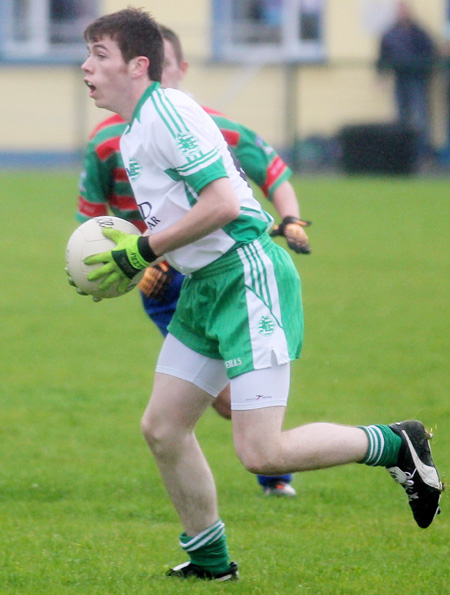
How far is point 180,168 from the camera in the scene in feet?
13.3

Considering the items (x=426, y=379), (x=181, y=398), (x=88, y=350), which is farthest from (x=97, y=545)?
(x=88, y=350)

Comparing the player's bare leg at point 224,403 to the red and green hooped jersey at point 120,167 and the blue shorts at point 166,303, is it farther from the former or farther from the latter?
the red and green hooped jersey at point 120,167

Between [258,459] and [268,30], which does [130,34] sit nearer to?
[258,459]

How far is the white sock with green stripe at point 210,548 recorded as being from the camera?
4.45m

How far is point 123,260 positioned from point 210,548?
117 cm

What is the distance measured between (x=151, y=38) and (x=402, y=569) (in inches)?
88.5

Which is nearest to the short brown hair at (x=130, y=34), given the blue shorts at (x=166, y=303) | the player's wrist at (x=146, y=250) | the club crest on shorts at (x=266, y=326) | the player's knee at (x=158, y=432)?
the player's wrist at (x=146, y=250)

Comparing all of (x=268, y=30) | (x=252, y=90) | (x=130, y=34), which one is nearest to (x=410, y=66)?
(x=252, y=90)

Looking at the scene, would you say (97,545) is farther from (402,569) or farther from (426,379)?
(426,379)

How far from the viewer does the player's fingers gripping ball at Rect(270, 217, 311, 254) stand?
4832 mm

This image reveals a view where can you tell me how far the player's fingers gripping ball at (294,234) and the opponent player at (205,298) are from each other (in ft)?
1.45

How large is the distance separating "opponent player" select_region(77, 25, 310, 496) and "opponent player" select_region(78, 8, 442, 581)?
1.14m

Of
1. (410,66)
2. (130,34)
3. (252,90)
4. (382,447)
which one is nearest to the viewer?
(130,34)

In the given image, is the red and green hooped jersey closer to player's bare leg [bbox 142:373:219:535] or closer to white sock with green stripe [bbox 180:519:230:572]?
player's bare leg [bbox 142:373:219:535]
